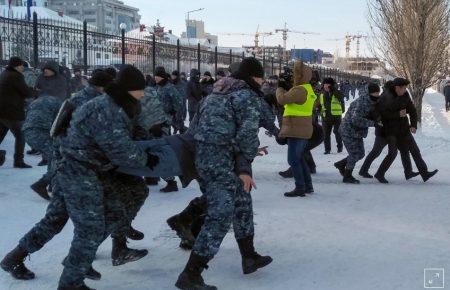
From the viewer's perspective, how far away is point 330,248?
498cm

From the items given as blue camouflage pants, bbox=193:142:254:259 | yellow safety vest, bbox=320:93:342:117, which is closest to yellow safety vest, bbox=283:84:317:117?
blue camouflage pants, bbox=193:142:254:259

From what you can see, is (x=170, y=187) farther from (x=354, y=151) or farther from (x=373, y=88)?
(x=373, y=88)

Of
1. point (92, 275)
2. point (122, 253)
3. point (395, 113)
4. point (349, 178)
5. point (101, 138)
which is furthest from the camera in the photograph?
point (349, 178)

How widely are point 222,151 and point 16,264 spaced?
1.70 meters

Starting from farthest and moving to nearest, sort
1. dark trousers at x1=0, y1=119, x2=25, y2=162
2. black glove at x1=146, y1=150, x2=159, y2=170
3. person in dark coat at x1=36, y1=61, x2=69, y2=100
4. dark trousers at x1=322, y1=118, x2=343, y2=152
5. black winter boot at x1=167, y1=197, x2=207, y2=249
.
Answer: dark trousers at x1=322, y1=118, x2=343, y2=152 → dark trousers at x1=0, y1=119, x2=25, y2=162 → person in dark coat at x1=36, y1=61, x2=69, y2=100 → black winter boot at x1=167, y1=197, x2=207, y2=249 → black glove at x1=146, y1=150, x2=159, y2=170

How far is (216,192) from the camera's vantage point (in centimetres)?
394

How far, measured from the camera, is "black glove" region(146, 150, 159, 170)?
372 cm

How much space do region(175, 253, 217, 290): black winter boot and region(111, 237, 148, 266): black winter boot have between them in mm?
657

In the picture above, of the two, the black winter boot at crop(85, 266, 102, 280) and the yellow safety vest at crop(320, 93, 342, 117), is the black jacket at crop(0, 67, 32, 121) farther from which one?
the yellow safety vest at crop(320, 93, 342, 117)

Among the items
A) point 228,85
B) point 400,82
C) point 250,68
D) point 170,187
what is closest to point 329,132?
point 400,82

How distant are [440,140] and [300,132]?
8.10 metres

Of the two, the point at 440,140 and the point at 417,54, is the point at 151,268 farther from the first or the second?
the point at 417,54

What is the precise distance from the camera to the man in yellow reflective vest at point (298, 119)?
7.03m

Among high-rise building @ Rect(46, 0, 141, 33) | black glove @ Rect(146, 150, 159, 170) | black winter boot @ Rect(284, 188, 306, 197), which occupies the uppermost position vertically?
high-rise building @ Rect(46, 0, 141, 33)
